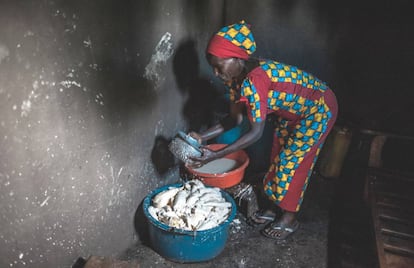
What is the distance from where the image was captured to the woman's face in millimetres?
2508

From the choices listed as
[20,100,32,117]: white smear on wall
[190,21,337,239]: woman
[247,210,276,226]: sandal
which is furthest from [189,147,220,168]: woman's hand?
[20,100,32,117]: white smear on wall

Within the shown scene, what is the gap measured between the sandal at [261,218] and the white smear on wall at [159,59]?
154 cm

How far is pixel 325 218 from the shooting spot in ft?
11.7

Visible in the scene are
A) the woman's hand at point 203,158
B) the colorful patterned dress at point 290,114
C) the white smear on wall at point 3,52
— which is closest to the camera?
the white smear on wall at point 3,52

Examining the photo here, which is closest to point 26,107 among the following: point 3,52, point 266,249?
point 3,52

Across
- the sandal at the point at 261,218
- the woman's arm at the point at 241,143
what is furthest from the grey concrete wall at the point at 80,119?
the sandal at the point at 261,218

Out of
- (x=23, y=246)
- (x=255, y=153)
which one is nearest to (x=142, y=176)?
(x=23, y=246)

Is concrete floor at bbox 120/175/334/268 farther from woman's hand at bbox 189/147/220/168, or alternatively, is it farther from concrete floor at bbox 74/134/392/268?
woman's hand at bbox 189/147/220/168

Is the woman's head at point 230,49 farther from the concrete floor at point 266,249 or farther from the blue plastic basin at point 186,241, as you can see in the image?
the concrete floor at point 266,249

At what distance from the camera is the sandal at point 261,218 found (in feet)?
11.2

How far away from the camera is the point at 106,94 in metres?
2.36

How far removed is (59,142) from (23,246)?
1.97ft

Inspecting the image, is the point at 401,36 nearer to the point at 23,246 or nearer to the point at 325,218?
the point at 325,218

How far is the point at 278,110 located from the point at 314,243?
1.26 metres
